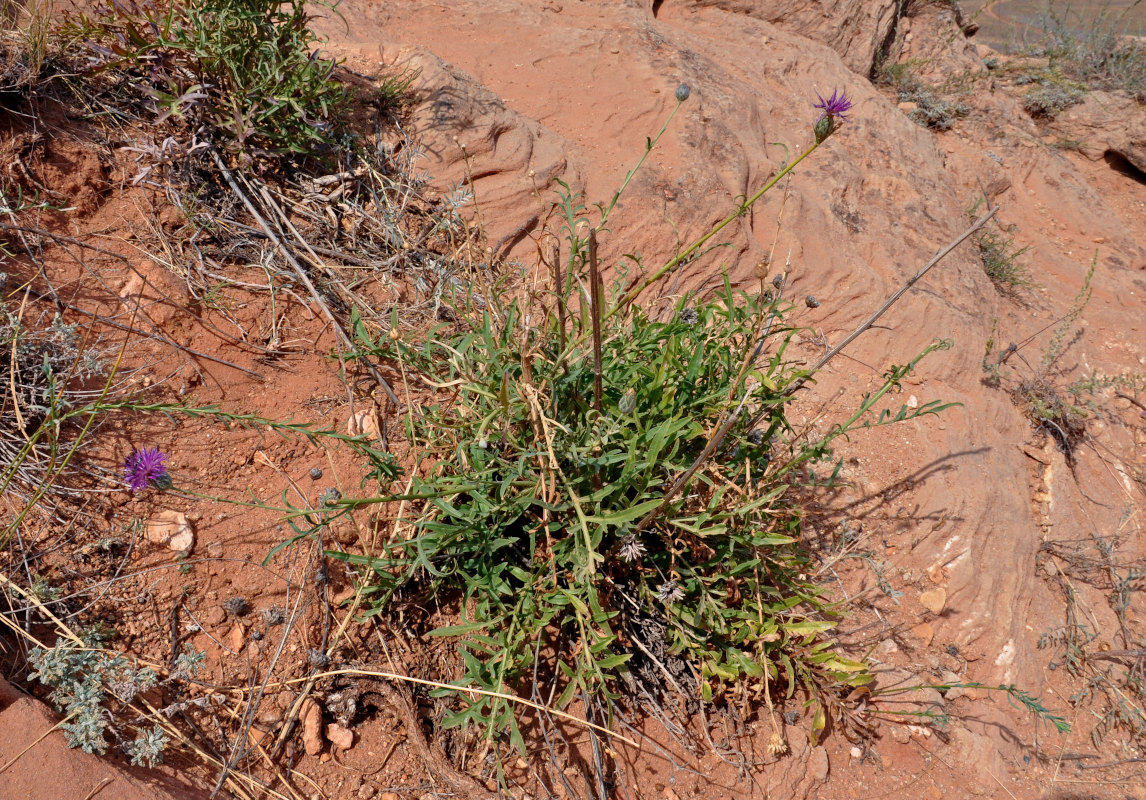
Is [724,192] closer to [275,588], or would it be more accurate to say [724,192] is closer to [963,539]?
[963,539]

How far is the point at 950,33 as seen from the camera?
6297 mm

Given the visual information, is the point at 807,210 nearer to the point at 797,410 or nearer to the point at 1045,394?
the point at 797,410

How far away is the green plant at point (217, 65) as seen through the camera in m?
2.23

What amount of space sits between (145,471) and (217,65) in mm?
1393

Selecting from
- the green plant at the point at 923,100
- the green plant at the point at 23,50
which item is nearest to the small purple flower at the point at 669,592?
the green plant at the point at 23,50

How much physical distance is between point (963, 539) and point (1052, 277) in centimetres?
305

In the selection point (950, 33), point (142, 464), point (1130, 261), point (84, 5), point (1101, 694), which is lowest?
point (1101, 694)

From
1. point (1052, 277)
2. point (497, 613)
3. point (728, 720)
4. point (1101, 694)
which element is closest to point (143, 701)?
point (497, 613)

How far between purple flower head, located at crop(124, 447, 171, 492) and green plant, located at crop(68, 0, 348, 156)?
1.15 m

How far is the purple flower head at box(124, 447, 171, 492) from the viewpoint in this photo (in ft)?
5.64

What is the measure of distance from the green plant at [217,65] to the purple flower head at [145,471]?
115 centimetres

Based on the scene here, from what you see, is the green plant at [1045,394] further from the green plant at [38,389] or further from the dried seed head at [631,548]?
the green plant at [38,389]

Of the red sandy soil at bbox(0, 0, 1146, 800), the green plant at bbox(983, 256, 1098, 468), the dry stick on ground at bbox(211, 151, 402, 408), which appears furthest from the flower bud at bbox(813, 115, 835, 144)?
the green plant at bbox(983, 256, 1098, 468)

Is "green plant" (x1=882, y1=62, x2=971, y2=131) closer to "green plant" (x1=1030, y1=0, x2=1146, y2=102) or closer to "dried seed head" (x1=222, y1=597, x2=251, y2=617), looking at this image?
"green plant" (x1=1030, y1=0, x2=1146, y2=102)
